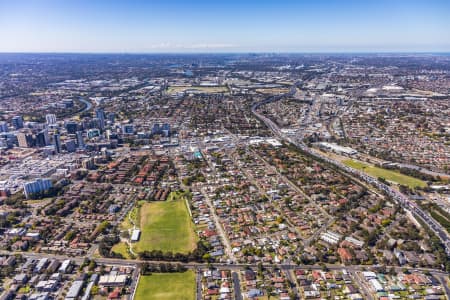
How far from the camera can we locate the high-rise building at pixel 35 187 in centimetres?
3823

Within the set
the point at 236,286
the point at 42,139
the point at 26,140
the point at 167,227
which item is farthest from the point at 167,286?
the point at 26,140

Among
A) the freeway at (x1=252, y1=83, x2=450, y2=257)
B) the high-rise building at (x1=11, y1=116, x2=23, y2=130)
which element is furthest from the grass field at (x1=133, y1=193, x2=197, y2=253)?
the high-rise building at (x1=11, y1=116, x2=23, y2=130)

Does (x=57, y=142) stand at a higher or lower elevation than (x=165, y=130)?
higher

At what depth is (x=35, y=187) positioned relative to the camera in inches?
1526

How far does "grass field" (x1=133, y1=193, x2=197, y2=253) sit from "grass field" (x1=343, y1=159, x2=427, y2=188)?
93.7 ft

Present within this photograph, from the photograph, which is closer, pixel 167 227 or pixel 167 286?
pixel 167 286

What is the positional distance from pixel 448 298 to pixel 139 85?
12880 centimetres

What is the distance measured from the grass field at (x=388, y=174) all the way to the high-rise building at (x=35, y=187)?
44453 millimetres

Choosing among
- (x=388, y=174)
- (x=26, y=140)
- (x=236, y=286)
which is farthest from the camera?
(x=26, y=140)

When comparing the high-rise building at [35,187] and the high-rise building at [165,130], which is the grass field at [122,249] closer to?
the high-rise building at [35,187]

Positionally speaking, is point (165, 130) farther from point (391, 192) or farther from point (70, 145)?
point (391, 192)

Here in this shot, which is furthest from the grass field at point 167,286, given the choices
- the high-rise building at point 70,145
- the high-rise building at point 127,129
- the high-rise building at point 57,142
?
the high-rise building at point 127,129

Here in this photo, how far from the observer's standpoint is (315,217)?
111 feet

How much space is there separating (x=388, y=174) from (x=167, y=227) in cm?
3341
